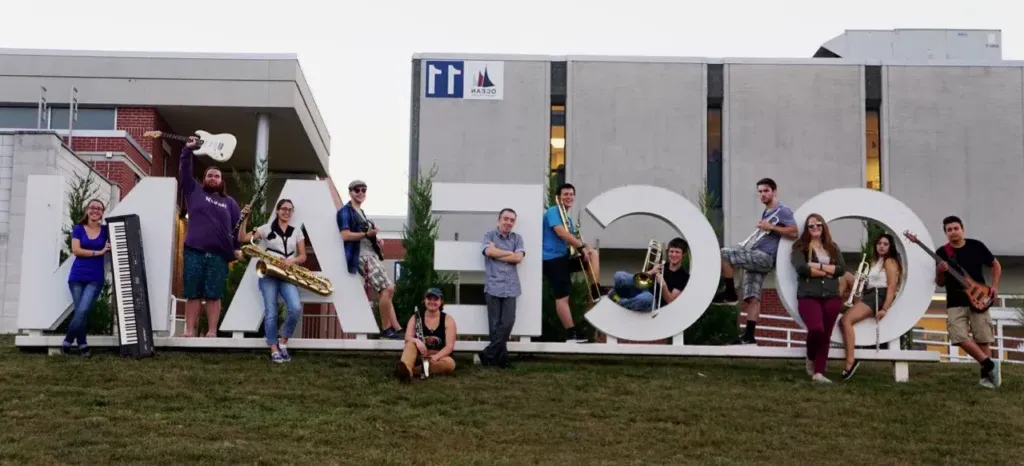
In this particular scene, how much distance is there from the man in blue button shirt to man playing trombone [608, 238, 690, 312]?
1.22 meters

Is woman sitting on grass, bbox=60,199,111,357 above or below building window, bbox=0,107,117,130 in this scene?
below

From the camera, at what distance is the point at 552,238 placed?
35.9 feet

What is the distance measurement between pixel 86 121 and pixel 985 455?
2294 cm

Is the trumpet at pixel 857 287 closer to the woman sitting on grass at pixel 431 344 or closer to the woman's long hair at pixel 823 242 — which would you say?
the woman's long hair at pixel 823 242

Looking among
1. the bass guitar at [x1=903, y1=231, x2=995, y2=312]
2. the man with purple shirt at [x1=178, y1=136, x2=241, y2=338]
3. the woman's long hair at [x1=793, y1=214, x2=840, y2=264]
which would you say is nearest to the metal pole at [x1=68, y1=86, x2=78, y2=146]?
the man with purple shirt at [x1=178, y1=136, x2=241, y2=338]

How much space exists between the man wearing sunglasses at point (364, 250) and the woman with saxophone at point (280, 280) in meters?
0.54

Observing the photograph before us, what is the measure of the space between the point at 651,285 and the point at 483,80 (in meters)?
16.9

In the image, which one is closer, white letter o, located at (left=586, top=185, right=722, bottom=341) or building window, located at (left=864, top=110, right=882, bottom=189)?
white letter o, located at (left=586, top=185, right=722, bottom=341)

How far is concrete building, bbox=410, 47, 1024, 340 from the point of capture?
26750 millimetres

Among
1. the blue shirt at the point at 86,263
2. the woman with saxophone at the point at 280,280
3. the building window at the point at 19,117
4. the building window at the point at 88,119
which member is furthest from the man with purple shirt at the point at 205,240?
the building window at the point at 19,117

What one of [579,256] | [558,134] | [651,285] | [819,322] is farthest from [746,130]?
[819,322]

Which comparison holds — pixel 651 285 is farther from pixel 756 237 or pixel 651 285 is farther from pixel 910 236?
pixel 910 236

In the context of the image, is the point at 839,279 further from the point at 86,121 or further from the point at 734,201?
the point at 86,121

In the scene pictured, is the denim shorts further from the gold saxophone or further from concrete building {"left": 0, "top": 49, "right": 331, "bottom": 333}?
concrete building {"left": 0, "top": 49, "right": 331, "bottom": 333}
